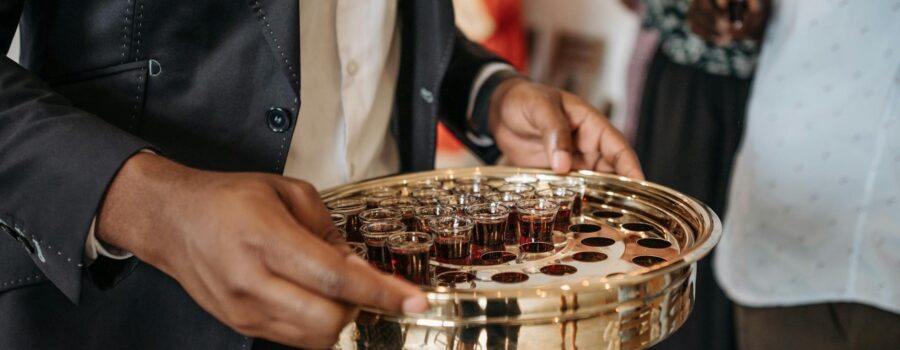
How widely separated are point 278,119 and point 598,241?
408 mm

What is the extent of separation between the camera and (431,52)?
1193 mm

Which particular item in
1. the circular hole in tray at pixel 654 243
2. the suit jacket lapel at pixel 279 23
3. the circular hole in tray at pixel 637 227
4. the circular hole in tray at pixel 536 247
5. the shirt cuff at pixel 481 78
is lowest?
the circular hole in tray at pixel 536 247

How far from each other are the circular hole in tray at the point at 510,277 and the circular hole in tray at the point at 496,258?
0.04m

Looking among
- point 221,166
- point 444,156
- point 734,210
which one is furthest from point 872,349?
point 444,156

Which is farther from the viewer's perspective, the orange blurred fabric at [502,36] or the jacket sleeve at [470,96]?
the orange blurred fabric at [502,36]

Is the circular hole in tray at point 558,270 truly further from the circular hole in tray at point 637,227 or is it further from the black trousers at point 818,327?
the black trousers at point 818,327

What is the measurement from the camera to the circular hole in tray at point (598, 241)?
92 centimetres

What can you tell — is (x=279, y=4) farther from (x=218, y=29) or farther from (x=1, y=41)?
(x=1, y=41)

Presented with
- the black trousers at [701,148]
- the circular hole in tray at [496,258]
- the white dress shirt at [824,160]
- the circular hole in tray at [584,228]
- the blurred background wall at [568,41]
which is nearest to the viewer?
Answer: the circular hole in tray at [496,258]

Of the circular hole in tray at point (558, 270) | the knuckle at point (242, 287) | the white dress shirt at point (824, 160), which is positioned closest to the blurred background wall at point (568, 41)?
the white dress shirt at point (824, 160)

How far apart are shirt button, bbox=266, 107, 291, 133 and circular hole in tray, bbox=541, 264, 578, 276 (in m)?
0.36

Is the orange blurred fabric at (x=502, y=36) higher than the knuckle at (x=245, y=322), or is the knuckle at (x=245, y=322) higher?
the orange blurred fabric at (x=502, y=36)

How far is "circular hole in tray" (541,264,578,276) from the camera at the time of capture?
2.72 ft

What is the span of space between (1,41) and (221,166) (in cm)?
27
